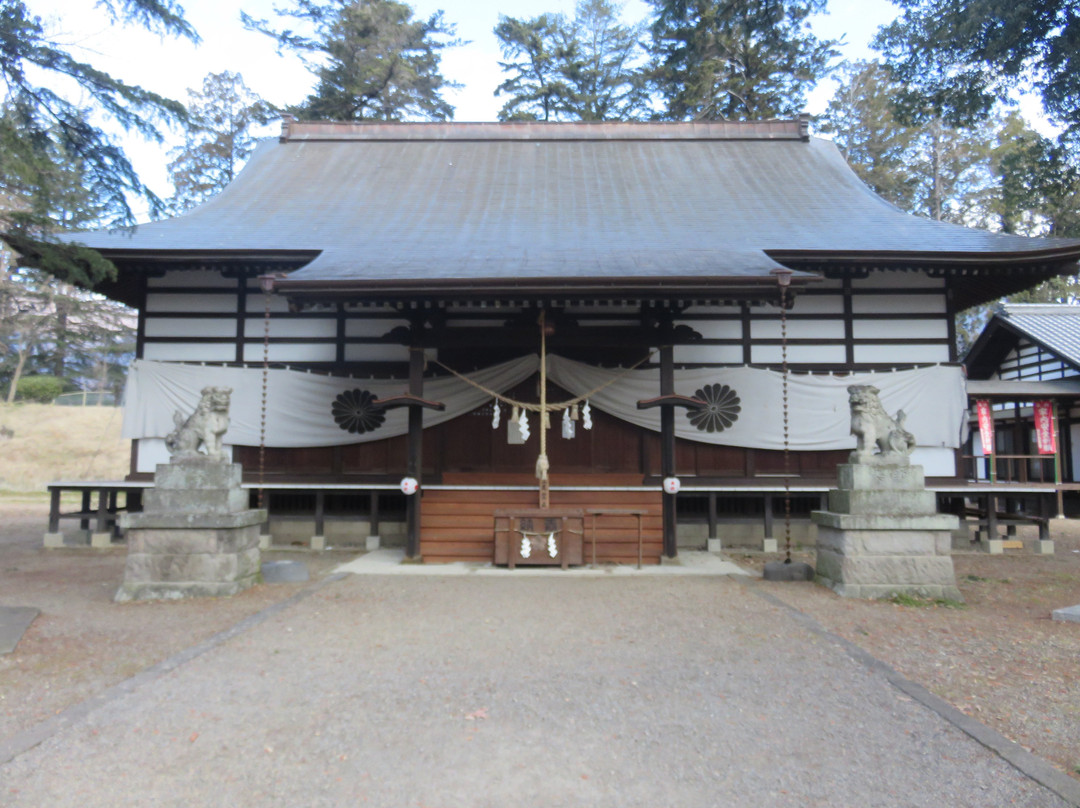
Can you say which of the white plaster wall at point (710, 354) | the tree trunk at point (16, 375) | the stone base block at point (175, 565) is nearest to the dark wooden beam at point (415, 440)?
the stone base block at point (175, 565)

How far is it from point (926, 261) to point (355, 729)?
9168 millimetres

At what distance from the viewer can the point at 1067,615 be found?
5887 millimetres

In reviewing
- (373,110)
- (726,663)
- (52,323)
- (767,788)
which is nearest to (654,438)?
(726,663)

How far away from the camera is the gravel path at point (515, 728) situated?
9.38ft

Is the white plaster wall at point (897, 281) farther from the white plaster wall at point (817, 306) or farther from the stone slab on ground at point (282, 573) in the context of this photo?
the stone slab on ground at point (282, 573)

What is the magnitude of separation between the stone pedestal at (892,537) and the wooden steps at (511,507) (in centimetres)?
235

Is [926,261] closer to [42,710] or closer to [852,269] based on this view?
[852,269]

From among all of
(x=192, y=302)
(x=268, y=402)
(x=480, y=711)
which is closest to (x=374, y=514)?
(x=268, y=402)

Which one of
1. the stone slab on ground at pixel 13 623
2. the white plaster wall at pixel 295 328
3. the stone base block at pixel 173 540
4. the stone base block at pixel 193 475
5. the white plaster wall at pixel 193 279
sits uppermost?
the white plaster wall at pixel 193 279

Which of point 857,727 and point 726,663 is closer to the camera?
point 857,727

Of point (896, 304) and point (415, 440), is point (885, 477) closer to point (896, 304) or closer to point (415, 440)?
point (896, 304)

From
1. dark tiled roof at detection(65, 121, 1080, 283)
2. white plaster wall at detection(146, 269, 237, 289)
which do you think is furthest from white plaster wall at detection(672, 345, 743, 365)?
white plaster wall at detection(146, 269, 237, 289)

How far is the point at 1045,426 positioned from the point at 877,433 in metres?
10.2

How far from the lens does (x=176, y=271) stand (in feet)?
33.6
